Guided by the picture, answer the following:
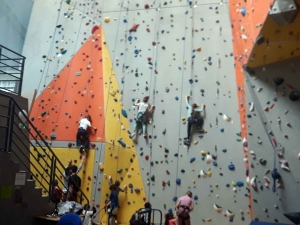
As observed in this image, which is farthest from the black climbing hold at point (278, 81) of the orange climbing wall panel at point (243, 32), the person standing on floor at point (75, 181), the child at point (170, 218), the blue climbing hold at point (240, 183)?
the person standing on floor at point (75, 181)

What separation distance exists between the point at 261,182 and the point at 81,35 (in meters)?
5.66

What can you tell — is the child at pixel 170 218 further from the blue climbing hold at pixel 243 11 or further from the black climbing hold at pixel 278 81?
the blue climbing hold at pixel 243 11

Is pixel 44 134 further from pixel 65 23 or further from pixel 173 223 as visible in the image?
pixel 173 223

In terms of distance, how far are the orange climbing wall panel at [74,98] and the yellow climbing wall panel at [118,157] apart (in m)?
0.17

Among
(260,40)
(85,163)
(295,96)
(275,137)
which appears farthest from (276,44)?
(85,163)

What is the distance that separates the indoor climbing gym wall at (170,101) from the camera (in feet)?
20.6

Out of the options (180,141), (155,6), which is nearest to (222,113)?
(180,141)

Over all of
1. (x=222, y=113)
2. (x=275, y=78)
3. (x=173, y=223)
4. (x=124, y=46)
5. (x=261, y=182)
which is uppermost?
(x=124, y=46)

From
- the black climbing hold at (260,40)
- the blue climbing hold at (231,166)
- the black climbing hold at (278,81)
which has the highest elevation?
the black climbing hold at (260,40)

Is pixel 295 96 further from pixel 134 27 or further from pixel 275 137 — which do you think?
pixel 134 27

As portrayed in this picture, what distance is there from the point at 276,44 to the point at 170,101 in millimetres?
2682

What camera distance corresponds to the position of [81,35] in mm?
8664

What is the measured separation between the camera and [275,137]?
6211 mm

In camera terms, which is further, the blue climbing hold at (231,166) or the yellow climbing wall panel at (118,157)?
the yellow climbing wall panel at (118,157)
